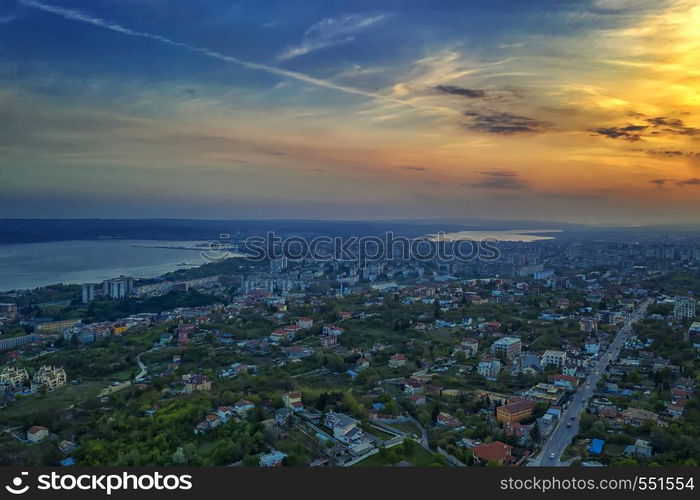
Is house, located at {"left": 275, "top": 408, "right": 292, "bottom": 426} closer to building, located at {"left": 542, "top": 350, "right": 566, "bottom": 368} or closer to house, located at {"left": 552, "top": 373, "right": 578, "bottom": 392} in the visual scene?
house, located at {"left": 552, "top": 373, "right": 578, "bottom": 392}

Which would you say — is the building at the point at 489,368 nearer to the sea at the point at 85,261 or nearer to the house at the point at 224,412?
the house at the point at 224,412

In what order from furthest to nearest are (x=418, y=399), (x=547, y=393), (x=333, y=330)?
(x=333, y=330), (x=547, y=393), (x=418, y=399)

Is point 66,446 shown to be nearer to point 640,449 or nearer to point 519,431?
point 519,431

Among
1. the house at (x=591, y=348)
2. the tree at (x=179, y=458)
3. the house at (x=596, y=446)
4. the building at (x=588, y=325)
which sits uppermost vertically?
the building at (x=588, y=325)

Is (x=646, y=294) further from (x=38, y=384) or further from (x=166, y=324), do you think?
(x=38, y=384)

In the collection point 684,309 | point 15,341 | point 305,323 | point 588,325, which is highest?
point 684,309

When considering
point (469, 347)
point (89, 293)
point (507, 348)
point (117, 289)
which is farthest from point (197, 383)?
point (117, 289)

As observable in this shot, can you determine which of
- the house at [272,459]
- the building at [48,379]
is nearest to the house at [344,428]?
the house at [272,459]
